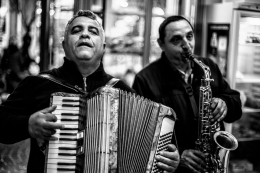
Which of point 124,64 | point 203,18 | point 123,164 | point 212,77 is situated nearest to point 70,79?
point 123,164

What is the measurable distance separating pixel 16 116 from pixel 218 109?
1.36 m

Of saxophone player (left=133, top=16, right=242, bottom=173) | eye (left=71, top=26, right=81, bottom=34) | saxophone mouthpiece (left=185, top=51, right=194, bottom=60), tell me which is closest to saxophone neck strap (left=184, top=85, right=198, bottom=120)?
saxophone player (left=133, top=16, right=242, bottom=173)

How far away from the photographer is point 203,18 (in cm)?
452

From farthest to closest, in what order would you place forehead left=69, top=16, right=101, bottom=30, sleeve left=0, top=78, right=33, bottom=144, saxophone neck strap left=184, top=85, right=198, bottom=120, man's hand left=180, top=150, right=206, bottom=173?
saxophone neck strap left=184, top=85, right=198, bottom=120 < man's hand left=180, top=150, right=206, bottom=173 < forehead left=69, top=16, right=101, bottom=30 < sleeve left=0, top=78, right=33, bottom=144

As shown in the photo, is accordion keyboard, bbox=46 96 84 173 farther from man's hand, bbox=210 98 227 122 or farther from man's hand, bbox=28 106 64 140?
man's hand, bbox=210 98 227 122

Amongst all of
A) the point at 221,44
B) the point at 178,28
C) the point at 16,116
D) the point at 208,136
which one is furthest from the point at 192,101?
the point at 221,44

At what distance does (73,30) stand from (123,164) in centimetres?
84

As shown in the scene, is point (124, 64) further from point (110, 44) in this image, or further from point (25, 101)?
point (25, 101)

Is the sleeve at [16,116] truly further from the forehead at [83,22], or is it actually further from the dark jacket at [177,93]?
the dark jacket at [177,93]

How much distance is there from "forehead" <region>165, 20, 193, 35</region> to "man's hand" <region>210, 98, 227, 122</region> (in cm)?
53

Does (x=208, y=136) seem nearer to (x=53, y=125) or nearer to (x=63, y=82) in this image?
(x=63, y=82)

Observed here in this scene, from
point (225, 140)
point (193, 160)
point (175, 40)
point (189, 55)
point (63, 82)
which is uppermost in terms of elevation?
point (175, 40)

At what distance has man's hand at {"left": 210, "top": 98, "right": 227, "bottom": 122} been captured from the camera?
2.63 m

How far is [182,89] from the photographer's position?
9.02ft
